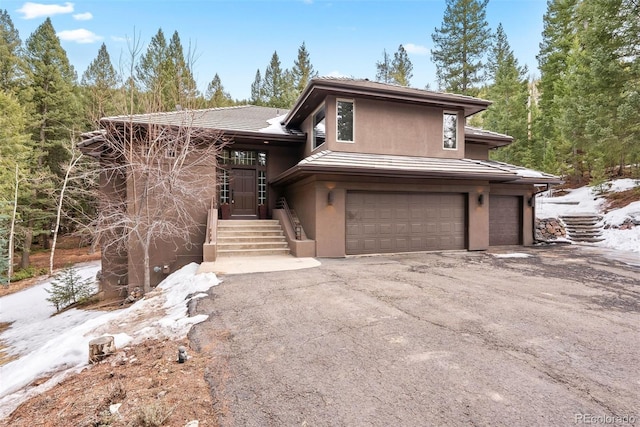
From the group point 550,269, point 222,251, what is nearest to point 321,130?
point 222,251

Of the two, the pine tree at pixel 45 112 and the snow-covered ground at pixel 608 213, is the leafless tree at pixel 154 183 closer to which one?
the pine tree at pixel 45 112

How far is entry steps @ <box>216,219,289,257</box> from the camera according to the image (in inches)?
341

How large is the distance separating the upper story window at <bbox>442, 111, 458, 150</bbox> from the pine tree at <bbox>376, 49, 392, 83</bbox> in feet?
76.2

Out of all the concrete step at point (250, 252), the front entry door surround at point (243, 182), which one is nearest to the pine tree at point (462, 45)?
the front entry door surround at point (243, 182)

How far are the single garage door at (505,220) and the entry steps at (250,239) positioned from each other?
26.9 ft

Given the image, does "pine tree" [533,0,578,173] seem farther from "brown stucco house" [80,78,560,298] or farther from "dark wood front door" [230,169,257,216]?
"dark wood front door" [230,169,257,216]

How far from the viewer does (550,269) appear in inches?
275

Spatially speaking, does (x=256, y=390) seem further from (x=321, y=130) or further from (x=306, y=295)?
(x=321, y=130)

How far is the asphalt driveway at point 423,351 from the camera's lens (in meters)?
2.11

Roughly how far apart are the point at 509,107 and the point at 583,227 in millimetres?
11575

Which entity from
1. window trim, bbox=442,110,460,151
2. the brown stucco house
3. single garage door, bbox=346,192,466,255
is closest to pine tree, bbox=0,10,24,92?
the brown stucco house

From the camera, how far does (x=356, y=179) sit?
877 cm

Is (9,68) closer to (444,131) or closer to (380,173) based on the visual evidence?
(380,173)

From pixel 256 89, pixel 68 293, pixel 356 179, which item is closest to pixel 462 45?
pixel 256 89
